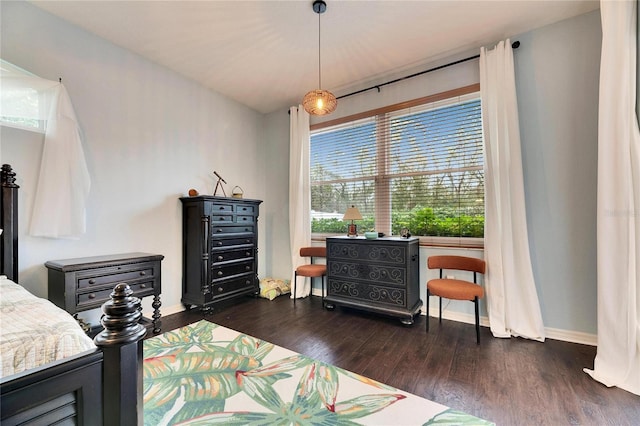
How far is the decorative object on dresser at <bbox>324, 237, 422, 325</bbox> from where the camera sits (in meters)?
2.93

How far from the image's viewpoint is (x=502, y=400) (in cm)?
170

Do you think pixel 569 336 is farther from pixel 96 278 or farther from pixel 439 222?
pixel 96 278

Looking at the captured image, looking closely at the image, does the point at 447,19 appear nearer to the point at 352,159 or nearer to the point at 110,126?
the point at 352,159

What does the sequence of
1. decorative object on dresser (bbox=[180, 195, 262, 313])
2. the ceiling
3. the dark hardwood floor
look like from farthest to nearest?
decorative object on dresser (bbox=[180, 195, 262, 313]) < the ceiling < the dark hardwood floor

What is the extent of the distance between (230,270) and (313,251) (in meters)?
1.15

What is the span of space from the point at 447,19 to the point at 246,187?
3.31m

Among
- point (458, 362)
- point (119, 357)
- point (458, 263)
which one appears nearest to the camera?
point (119, 357)

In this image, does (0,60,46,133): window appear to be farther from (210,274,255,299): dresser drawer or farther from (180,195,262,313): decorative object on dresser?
(210,274,255,299): dresser drawer

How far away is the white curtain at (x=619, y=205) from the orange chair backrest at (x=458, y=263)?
33.8 inches

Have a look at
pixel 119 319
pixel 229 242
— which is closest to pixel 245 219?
pixel 229 242

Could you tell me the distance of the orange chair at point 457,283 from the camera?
97.2 inches

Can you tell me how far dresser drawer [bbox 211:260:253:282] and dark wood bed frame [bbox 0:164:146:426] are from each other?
261cm

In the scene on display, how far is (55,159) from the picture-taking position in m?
2.38

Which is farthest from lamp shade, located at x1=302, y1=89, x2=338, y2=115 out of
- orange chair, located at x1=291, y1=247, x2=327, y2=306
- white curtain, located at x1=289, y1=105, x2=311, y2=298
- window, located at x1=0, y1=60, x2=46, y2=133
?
window, located at x1=0, y1=60, x2=46, y2=133
